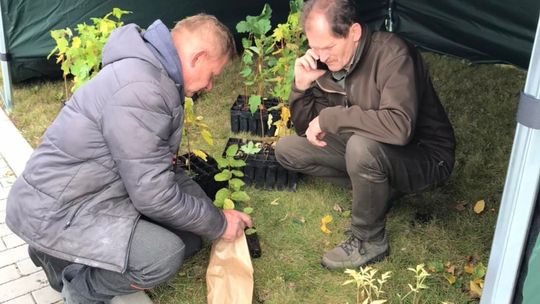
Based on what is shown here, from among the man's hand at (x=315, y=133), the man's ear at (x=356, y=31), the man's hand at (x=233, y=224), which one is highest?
the man's ear at (x=356, y=31)

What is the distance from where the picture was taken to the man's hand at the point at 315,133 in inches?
113

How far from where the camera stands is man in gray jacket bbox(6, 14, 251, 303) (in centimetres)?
206

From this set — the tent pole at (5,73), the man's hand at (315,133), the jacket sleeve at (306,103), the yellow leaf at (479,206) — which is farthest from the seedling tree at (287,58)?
the tent pole at (5,73)

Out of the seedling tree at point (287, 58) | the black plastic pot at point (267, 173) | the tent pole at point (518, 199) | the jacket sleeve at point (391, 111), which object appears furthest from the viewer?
the seedling tree at point (287, 58)

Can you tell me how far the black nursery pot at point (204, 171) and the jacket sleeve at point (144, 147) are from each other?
2.95 feet

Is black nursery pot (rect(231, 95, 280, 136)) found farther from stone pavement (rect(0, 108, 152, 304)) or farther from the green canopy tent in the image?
the green canopy tent

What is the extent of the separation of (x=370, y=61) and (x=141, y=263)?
4.68 ft

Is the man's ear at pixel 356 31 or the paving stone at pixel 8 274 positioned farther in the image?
the paving stone at pixel 8 274

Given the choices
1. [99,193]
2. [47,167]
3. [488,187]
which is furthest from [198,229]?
[488,187]

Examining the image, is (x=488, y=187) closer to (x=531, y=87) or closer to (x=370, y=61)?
(x=370, y=61)

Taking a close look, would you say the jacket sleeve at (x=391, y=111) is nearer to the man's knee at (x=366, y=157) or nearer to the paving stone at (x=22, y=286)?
the man's knee at (x=366, y=157)

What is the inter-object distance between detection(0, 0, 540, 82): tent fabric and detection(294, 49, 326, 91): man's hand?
9.40 ft

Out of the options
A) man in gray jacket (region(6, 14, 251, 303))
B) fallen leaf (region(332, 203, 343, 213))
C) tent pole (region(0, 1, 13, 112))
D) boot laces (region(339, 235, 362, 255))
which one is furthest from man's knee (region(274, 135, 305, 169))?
tent pole (region(0, 1, 13, 112))

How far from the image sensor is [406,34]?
253 inches
